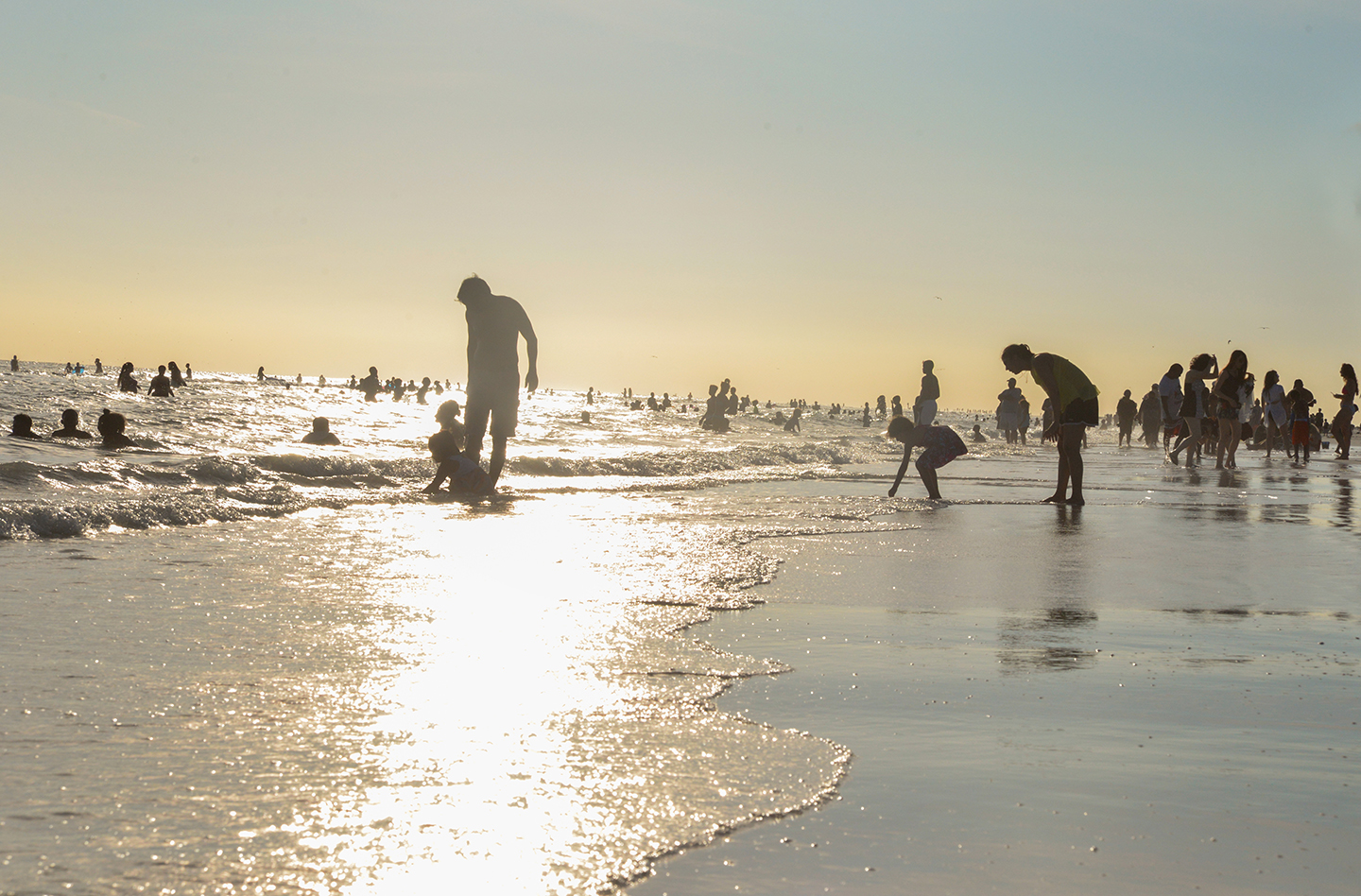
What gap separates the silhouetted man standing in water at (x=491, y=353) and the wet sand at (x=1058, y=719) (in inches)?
187

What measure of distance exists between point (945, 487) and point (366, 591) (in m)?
9.61

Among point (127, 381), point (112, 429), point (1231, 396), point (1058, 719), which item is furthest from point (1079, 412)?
point (127, 381)

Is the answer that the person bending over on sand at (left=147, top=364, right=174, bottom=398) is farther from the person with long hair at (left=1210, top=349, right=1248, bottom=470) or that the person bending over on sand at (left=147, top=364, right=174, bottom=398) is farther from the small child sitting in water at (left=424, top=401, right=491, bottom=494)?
the person with long hair at (left=1210, top=349, right=1248, bottom=470)

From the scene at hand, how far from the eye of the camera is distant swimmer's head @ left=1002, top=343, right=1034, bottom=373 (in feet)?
33.8

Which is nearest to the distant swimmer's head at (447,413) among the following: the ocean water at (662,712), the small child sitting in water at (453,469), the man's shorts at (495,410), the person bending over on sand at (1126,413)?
the small child sitting in water at (453,469)

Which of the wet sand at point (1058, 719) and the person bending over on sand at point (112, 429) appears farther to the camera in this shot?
the person bending over on sand at point (112, 429)

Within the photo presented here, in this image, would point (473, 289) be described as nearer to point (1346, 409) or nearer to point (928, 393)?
point (928, 393)

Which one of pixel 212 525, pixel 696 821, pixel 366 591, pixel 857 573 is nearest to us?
pixel 696 821

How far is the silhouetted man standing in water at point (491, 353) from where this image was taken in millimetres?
10586

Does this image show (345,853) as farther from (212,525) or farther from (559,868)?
(212,525)

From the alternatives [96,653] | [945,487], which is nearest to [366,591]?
[96,653]

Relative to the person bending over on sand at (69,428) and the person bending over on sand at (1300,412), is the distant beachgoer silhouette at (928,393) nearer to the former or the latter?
the person bending over on sand at (1300,412)

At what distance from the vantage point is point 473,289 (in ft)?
34.7

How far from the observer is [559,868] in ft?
6.27
